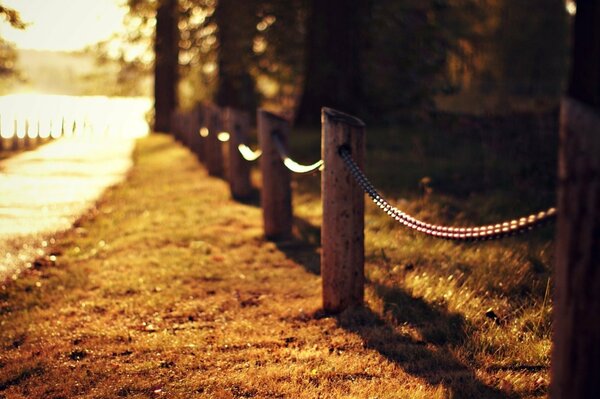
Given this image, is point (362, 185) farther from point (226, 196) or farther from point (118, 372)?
point (226, 196)

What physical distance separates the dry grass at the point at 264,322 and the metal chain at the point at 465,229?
0.73 m

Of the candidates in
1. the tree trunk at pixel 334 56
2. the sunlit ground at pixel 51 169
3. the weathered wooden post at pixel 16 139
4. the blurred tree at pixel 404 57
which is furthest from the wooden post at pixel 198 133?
the weathered wooden post at pixel 16 139

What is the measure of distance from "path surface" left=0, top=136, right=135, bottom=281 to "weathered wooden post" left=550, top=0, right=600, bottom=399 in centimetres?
486

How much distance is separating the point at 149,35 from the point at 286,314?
22749 mm

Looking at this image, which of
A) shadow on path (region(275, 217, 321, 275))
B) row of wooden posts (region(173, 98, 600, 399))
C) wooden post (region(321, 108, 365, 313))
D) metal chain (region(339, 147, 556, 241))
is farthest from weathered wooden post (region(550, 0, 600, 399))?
shadow on path (region(275, 217, 321, 275))

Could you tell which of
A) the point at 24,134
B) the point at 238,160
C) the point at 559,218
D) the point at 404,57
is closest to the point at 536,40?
the point at 404,57

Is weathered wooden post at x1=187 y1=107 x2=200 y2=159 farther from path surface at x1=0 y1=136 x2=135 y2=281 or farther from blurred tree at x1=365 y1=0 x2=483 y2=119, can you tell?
blurred tree at x1=365 y1=0 x2=483 y2=119

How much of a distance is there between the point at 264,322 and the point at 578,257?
2627 millimetres

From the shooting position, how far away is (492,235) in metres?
2.61

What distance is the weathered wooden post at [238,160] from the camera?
903 centimetres

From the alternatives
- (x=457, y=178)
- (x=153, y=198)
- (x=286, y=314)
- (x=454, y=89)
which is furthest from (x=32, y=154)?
(x=286, y=314)

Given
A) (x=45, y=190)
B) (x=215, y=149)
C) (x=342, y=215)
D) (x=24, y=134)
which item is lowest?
(x=45, y=190)

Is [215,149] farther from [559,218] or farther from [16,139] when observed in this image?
[16,139]

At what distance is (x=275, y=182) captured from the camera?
6684 mm
